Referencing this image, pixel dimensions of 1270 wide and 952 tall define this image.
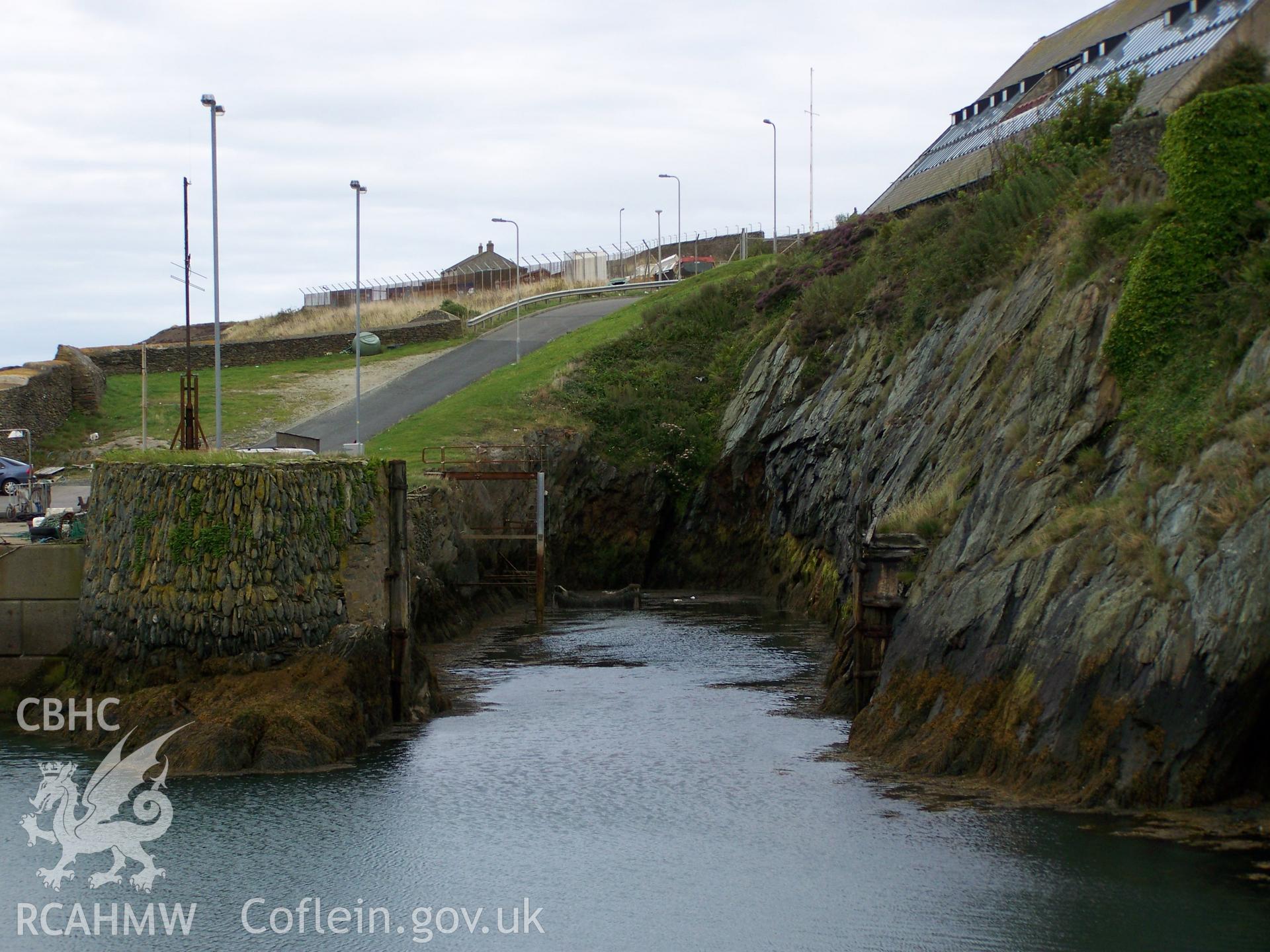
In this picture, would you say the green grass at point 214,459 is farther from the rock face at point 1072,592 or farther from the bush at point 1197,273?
the bush at point 1197,273

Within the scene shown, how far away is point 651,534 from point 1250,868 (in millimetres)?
40104

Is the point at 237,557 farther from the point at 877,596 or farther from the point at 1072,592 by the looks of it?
the point at 1072,592

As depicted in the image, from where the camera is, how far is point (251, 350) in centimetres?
7462

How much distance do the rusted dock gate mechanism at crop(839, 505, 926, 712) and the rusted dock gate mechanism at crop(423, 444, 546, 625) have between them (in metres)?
19.6

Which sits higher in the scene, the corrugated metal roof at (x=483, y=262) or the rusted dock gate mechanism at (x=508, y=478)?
the corrugated metal roof at (x=483, y=262)

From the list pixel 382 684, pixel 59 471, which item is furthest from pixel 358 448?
pixel 382 684

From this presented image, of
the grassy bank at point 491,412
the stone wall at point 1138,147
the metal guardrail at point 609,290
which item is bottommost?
the grassy bank at point 491,412

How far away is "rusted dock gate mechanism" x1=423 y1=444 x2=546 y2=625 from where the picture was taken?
47344 mm

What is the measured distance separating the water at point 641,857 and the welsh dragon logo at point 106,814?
0.86 ft

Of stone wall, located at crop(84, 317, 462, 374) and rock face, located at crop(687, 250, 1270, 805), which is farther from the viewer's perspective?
stone wall, located at crop(84, 317, 462, 374)

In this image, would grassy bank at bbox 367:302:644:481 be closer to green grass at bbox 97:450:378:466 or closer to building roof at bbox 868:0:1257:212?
building roof at bbox 868:0:1257:212

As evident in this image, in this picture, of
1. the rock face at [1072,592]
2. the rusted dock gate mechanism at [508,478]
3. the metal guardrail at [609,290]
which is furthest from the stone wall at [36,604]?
the metal guardrail at [609,290]

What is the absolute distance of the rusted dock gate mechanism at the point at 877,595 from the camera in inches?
1121

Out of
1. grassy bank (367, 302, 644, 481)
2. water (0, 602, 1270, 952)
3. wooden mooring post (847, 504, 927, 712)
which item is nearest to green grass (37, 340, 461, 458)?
grassy bank (367, 302, 644, 481)
